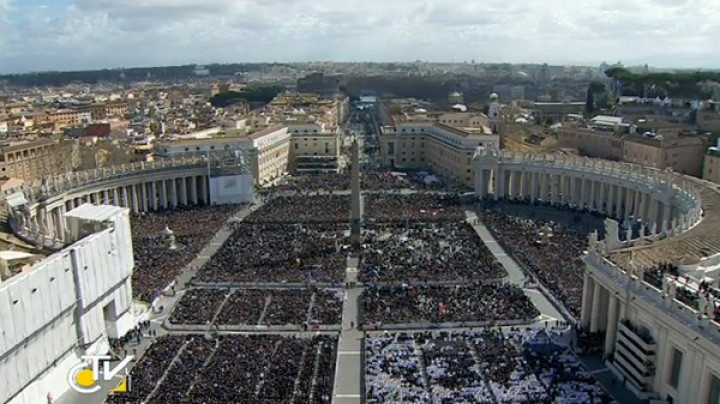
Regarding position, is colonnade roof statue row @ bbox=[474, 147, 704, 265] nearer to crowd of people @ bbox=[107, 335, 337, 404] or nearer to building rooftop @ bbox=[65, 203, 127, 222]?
crowd of people @ bbox=[107, 335, 337, 404]

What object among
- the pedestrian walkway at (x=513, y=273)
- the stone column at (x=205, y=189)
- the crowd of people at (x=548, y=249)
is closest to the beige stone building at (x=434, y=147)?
the crowd of people at (x=548, y=249)

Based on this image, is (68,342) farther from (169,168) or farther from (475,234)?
(169,168)

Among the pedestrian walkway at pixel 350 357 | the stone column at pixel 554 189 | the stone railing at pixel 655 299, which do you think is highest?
the stone railing at pixel 655 299

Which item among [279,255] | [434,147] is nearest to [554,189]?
[434,147]

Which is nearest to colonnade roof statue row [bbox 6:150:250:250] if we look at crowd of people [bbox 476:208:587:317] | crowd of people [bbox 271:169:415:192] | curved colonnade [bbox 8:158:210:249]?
curved colonnade [bbox 8:158:210:249]

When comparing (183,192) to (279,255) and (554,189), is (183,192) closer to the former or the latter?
(279,255)

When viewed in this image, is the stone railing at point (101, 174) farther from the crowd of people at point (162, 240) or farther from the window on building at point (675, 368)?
the window on building at point (675, 368)
